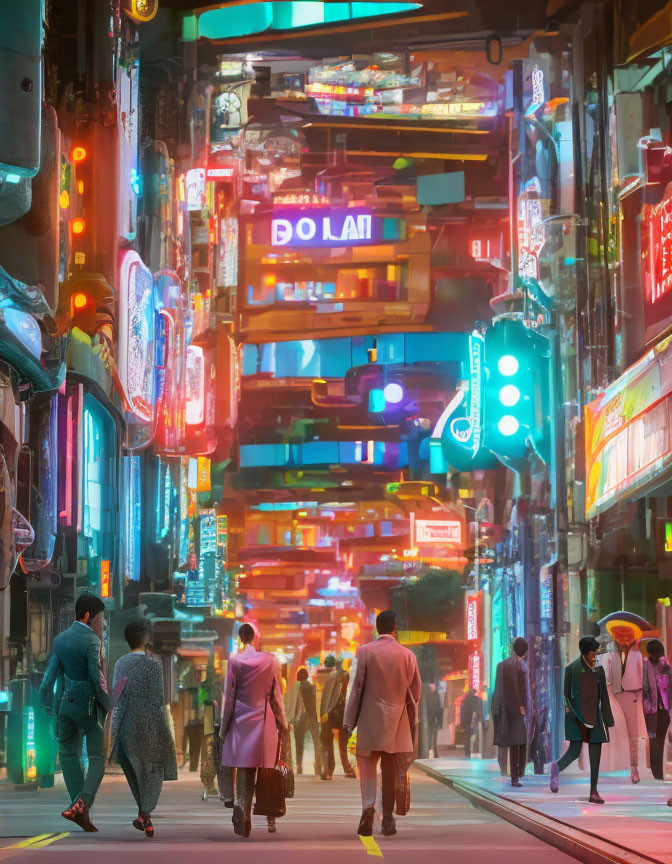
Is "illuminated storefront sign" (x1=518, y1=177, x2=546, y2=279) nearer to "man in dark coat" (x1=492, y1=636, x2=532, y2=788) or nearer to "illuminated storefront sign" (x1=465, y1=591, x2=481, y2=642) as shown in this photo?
"man in dark coat" (x1=492, y1=636, x2=532, y2=788)

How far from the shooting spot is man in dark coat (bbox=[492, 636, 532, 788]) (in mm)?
20328

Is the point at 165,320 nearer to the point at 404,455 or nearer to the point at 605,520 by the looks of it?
the point at 605,520

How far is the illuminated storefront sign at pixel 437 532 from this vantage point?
188ft

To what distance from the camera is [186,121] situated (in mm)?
45750

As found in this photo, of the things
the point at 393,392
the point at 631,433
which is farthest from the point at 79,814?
the point at 393,392

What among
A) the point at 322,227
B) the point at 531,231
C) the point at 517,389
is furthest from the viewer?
the point at 322,227

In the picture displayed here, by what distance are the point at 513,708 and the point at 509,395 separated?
13680 millimetres

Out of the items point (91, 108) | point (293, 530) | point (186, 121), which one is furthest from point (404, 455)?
point (91, 108)

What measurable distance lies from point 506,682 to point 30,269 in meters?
9.33

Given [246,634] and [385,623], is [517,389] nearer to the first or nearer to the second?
[385,623]

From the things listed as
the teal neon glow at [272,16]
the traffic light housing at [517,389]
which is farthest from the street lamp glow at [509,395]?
the teal neon glow at [272,16]

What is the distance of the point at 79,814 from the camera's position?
12.8 meters

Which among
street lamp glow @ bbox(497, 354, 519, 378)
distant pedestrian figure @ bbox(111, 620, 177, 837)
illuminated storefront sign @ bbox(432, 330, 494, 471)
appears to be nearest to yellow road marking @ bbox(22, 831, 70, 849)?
distant pedestrian figure @ bbox(111, 620, 177, 837)

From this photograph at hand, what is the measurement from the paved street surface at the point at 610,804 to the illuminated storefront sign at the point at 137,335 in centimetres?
1158
